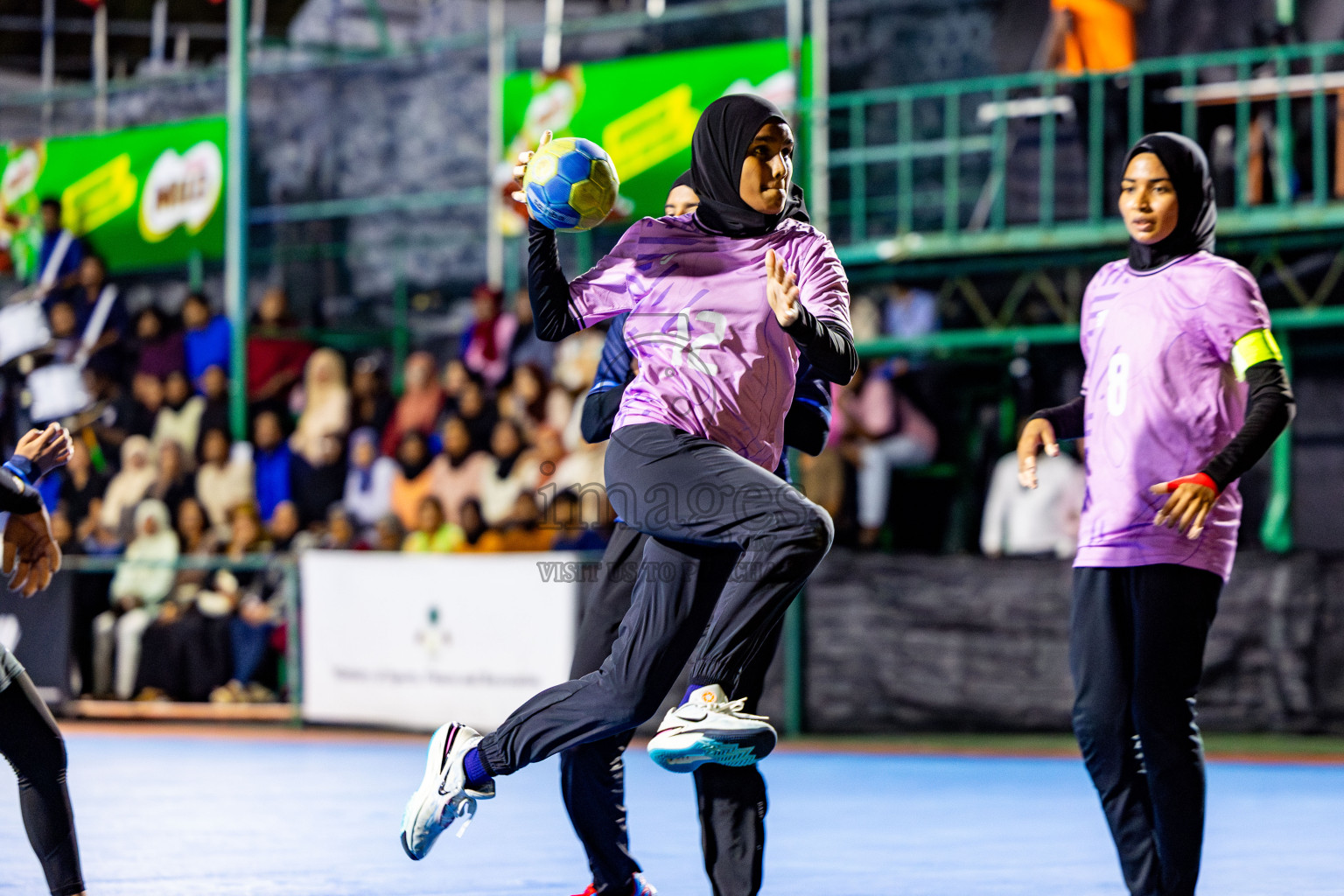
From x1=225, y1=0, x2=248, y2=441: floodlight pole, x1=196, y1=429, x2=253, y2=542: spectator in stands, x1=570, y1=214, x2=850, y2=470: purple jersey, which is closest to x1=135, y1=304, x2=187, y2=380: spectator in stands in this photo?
x1=225, y1=0, x2=248, y2=441: floodlight pole

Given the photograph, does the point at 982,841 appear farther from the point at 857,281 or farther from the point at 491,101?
the point at 491,101

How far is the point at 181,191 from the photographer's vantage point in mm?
16688

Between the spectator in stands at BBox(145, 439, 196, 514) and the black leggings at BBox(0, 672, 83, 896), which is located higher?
the spectator in stands at BBox(145, 439, 196, 514)

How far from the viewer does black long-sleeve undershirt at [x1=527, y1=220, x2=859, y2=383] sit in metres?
4.37

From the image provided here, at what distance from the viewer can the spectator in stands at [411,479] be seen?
13.1 metres

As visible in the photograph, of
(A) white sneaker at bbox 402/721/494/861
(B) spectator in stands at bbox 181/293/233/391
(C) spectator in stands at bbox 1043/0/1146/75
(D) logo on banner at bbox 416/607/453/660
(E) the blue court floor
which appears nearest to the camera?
(A) white sneaker at bbox 402/721/494/861

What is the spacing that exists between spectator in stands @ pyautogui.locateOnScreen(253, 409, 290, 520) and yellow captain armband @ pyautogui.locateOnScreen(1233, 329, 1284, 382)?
34.8 feet

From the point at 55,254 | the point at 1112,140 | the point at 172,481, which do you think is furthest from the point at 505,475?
the point at 55,254

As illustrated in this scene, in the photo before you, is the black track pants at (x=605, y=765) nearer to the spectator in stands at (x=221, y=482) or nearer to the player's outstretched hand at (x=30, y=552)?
the player's outstretched hand at (x=30, y=552)

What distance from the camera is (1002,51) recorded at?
1378 centimetres

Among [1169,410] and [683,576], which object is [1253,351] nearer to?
[1169,410]

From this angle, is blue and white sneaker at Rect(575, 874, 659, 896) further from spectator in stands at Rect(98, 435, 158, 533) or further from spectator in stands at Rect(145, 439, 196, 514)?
spectator in stands at Rect(98, 435, 158, 533)

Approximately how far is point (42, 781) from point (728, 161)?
96.8 inches

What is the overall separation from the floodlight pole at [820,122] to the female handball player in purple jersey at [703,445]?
23.2 feet
